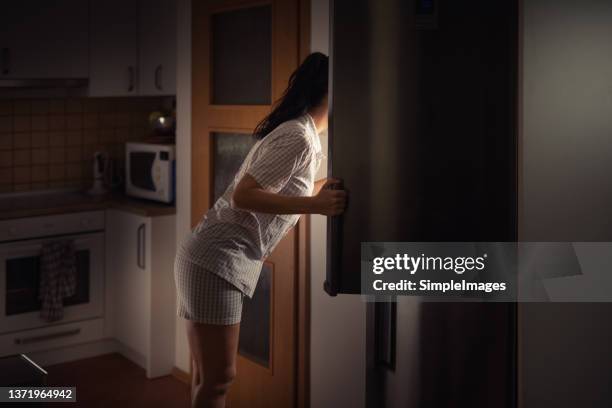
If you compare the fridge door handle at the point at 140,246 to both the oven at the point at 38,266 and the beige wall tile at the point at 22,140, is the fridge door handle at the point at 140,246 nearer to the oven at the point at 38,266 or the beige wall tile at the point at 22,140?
the oven at the point at 38,266

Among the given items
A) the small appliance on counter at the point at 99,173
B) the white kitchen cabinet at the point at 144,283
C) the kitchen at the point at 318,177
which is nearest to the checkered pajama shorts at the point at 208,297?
the kitchen at the point at 318,177

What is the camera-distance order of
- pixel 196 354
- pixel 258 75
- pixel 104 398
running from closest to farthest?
1. pixel 196 354
2. pixel 258 75
3. pixel 104 398

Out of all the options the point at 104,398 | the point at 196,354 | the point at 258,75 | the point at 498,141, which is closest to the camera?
the point at 498,141

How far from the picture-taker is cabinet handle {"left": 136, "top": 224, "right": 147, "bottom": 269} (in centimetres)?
352

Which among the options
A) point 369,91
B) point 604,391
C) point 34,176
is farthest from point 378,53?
point 34,176

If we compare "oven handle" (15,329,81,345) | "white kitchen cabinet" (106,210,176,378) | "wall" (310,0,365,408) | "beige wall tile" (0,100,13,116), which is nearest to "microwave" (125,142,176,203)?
"white kitchen cabinet" (106,210,176,378)

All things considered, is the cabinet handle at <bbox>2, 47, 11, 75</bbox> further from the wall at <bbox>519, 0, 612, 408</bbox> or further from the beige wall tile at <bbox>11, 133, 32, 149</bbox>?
the wall at <bbox>519, 0, 612, 408</bbox>

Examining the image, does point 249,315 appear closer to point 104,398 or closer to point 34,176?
point 104,398

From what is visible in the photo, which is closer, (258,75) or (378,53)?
(378,53)

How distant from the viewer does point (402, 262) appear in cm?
174

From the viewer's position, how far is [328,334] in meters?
2.67

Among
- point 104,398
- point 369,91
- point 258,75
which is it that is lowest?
point 104,398

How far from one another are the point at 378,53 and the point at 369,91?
0.08 m

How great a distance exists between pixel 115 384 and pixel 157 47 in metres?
1.49
